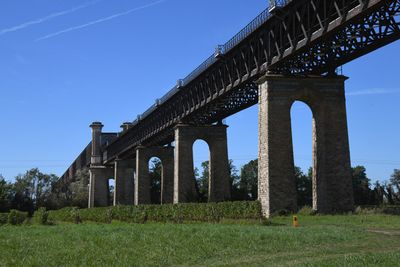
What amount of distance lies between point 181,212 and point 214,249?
865 inches

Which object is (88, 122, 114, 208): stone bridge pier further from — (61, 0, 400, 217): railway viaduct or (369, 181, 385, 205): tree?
(369, 181, 385, 205): tree

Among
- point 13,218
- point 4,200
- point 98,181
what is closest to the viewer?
point 13,218

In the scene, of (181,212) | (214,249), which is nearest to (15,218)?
(181,212)

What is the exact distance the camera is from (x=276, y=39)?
33.8 meters

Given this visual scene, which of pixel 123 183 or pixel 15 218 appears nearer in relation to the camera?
pixel 15 218

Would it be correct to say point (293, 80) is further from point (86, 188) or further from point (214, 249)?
point (86, 188)

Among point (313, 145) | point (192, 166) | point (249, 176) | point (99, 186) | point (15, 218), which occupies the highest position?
point (249, 176)

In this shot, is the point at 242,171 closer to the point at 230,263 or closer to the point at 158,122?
the point at 158,122

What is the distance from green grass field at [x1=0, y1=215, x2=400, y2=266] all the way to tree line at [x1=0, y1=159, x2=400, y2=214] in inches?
1470

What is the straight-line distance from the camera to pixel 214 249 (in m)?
17.3

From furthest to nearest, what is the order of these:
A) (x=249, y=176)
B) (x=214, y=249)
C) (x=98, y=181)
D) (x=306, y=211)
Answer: (x=249, y=176) → (x=98, y=181) → (x=306, y=211) → (x=214, y=249)

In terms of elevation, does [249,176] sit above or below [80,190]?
above

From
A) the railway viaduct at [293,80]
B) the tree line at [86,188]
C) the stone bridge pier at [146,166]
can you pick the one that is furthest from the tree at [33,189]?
the railway viaduct at [293,80]

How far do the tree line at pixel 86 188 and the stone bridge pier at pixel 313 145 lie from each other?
2252 cm
